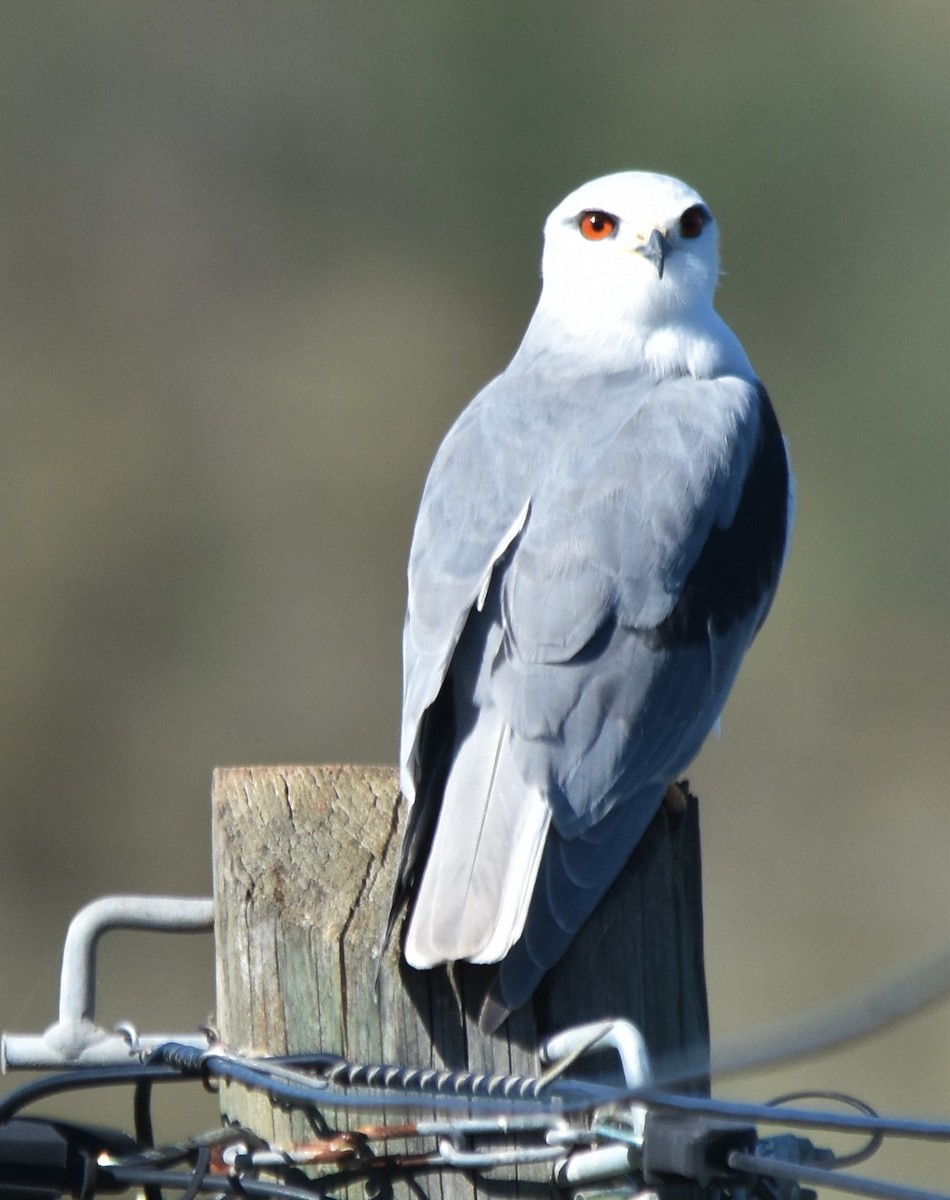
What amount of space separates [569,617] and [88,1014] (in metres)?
1.10

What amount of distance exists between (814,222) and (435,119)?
10.1 feet

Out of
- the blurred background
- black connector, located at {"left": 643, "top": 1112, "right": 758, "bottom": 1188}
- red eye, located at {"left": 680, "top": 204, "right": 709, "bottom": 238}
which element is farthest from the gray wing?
the blurred background

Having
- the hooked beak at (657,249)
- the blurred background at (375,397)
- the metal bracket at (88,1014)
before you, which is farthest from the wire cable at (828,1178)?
the blurred background at (375,397)

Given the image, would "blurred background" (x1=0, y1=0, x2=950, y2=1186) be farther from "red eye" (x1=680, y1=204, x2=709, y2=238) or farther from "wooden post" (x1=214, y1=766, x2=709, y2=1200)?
"wooden post" (x1=214, y1=766, x2=709, y2=1200)

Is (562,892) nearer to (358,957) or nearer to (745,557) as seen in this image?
(358,957)

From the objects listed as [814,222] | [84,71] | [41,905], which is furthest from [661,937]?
[84,71]

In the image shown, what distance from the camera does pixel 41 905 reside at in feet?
32.8

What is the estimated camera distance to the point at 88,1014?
9.50 ft

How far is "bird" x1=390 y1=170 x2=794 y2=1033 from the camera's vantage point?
2941mm

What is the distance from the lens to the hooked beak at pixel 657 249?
180 inches

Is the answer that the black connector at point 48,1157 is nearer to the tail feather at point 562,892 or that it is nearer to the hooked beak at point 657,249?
the tail feather at point 562,892

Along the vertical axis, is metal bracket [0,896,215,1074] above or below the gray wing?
below

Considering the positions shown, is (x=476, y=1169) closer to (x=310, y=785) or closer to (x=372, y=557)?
(x=310, y=785)

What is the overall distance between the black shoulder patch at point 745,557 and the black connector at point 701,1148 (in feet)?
4.90
